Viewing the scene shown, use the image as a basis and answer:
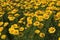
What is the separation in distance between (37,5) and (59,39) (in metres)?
0.95

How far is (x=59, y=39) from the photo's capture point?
278 centimetres

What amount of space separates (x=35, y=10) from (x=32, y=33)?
0.63 metres

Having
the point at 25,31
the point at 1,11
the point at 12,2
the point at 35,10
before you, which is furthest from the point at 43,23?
the point at 12,2

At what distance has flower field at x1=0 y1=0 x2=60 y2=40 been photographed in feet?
9.83

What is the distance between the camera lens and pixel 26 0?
4027 mm

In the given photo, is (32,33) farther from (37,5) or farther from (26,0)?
(26,0)

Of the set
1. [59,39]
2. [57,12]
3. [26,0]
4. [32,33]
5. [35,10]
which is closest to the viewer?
[59,39]

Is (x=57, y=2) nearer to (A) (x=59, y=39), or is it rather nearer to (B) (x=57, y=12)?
(B) (x=57, y=12)

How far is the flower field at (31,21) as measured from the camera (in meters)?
3.00

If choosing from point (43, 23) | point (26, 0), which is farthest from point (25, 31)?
point (26, 0)

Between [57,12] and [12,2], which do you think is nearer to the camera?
[57,12]

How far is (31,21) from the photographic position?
3.11m

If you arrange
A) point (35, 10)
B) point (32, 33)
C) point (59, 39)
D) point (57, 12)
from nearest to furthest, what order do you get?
point (59, 39)
point (32, 33)
point (57, 12)
point (35, 10)

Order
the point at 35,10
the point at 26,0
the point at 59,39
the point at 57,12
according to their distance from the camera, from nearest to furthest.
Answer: the point at 59,39, the point at 57,12, the point at 35,10, the point at 26,0
